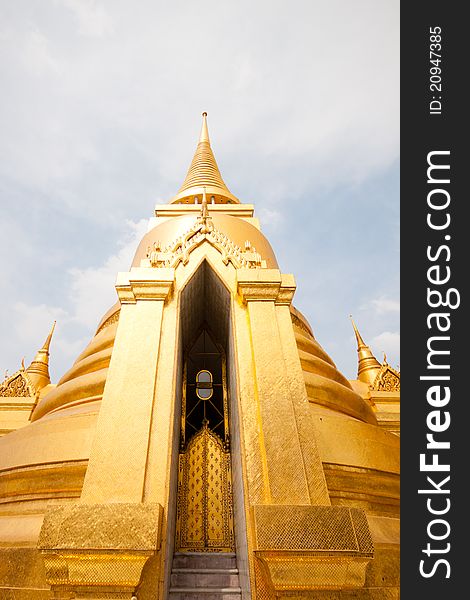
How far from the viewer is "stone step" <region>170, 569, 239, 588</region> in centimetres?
450

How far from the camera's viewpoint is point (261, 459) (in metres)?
3.68

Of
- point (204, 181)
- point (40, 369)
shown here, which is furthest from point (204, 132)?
point (40, 369)

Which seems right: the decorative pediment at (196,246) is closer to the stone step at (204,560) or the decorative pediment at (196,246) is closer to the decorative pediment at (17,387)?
the stone step at (204,560)

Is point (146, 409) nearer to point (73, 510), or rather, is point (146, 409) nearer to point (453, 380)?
point (73, 510)

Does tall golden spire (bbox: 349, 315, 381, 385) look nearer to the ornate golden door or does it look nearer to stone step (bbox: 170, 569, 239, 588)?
the ornate golden door

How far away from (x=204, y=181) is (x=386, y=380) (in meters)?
9.48

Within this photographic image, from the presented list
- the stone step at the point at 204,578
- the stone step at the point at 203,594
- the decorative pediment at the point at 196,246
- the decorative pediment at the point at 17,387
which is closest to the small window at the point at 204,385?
the decorative pediment at the point at 196,246

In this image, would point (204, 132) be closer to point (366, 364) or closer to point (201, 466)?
point (366, 364)

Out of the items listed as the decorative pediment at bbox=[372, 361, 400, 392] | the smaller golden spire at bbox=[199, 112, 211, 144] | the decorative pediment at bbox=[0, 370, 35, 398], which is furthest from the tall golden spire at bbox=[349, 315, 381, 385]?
the smaller golden spire at bbox=[199, 112, 211, 144]

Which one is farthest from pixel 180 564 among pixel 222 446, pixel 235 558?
pixel 222 446

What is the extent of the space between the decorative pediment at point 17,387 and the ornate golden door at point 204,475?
579 cm

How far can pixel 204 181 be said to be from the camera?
594 inches

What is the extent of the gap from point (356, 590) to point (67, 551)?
7.39ft

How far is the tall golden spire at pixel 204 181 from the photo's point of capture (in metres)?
13.9
